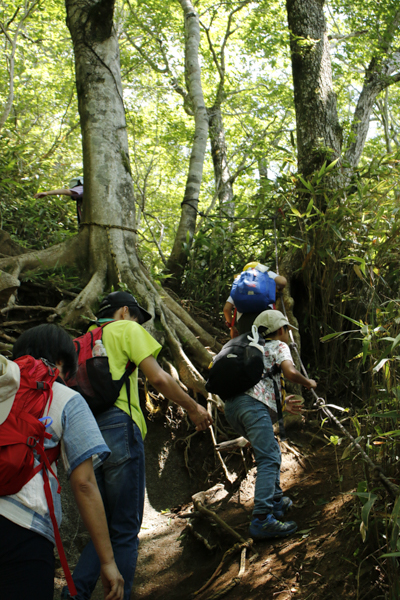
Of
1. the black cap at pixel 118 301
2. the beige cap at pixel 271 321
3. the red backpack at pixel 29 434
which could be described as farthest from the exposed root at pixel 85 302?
the red backpack at pixel 29 434

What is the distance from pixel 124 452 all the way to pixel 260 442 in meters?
1.16

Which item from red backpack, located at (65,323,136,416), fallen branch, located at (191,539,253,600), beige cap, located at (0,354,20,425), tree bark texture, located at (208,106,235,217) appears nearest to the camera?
beige cap, located at (0,354,20,425)

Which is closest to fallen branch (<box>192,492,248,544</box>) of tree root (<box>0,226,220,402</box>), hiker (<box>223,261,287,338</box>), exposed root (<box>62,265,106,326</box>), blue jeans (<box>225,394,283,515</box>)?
blue jeans (<box>225,394,283,515</box>)

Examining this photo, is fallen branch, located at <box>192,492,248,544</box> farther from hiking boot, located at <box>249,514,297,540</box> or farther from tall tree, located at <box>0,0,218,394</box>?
tall tree, located at <box>0,0,218,394</box>

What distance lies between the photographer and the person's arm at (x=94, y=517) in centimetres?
184

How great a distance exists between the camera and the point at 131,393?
9.10ft

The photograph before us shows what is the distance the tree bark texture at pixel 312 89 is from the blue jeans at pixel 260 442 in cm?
373

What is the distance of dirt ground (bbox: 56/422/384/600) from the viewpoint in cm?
251

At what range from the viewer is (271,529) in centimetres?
315

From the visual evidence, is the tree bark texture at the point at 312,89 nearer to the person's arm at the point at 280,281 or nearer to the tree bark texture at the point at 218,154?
the person's arm at the point at 280,281

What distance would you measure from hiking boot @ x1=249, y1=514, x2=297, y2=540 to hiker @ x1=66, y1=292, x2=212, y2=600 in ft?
3.17

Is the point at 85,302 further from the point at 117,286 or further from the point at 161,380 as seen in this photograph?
the point at 161,380

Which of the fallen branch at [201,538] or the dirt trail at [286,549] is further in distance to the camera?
the fallen branch at [201,538]

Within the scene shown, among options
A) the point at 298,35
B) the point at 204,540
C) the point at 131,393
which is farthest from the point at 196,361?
the point at 298,35
